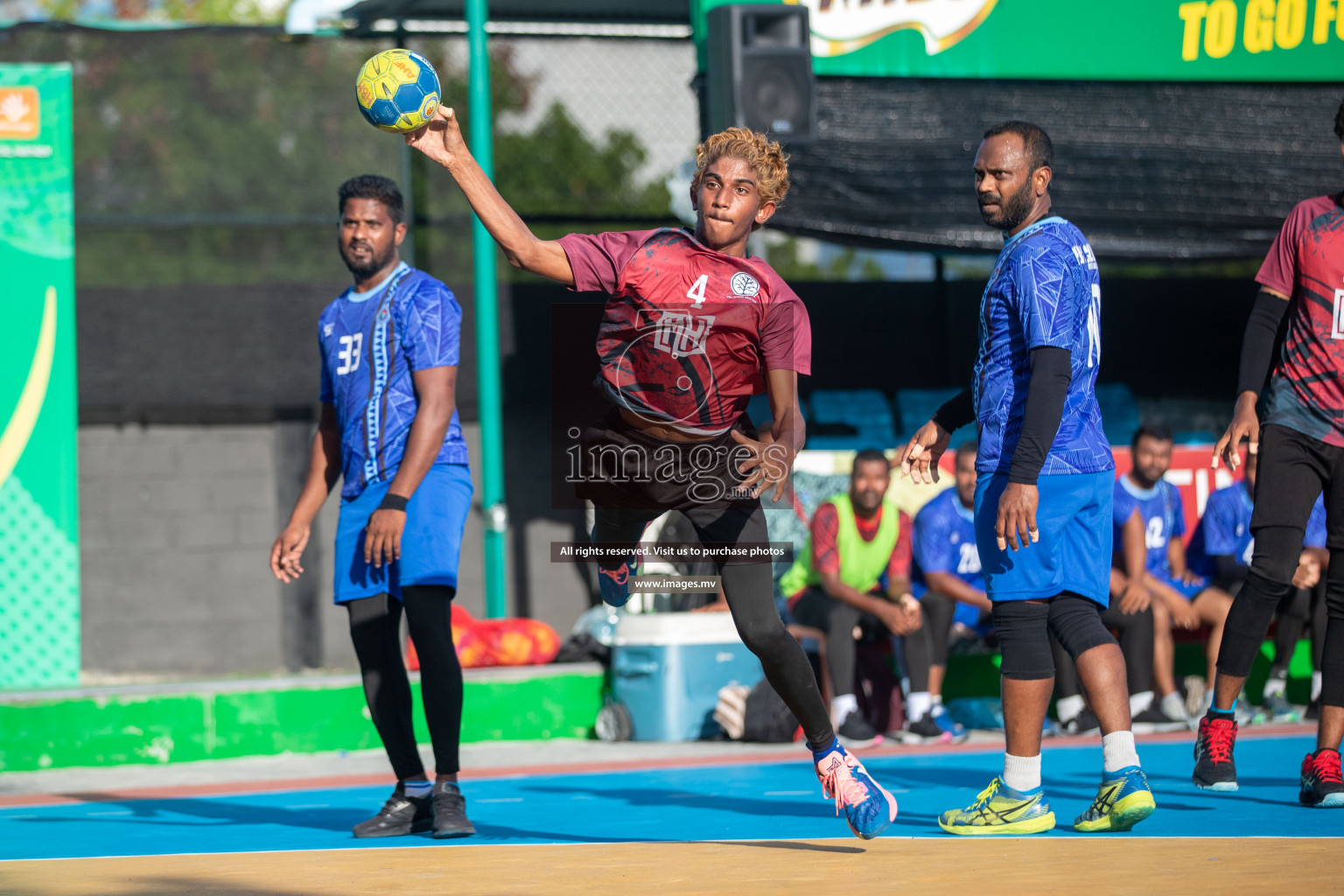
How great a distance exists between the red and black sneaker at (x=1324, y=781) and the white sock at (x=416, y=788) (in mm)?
2777

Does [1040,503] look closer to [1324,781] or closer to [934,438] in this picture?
[934,438]

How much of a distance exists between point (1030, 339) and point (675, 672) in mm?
3747

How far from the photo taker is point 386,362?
491 centimetres

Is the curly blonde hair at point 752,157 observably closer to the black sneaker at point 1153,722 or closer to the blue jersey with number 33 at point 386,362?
→ the blue jersey with number 33 at point 386,362

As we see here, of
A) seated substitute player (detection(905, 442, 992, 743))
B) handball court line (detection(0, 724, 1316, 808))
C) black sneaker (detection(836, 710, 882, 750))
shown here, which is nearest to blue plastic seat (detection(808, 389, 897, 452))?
seated substitute player (detection(905, 442, 992, 743))

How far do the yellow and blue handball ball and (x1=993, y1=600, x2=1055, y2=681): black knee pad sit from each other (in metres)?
2.17

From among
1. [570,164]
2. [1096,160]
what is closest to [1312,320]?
[1096,160]

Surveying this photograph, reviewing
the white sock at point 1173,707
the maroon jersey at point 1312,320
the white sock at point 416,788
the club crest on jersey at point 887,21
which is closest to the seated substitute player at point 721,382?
the white sock at point 416,788

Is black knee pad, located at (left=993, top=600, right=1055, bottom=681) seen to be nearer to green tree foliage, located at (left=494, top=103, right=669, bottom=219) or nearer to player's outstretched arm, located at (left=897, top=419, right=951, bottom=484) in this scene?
player's outstretched arm, located at (left=897, top=419, right=951, bottom=484)

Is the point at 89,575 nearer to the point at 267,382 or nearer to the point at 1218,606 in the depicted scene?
the point at 267,382

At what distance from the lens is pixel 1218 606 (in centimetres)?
812

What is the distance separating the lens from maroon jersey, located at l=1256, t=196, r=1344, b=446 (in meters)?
4.86

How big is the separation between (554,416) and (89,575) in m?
3.29

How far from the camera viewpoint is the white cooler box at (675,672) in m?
7.65
